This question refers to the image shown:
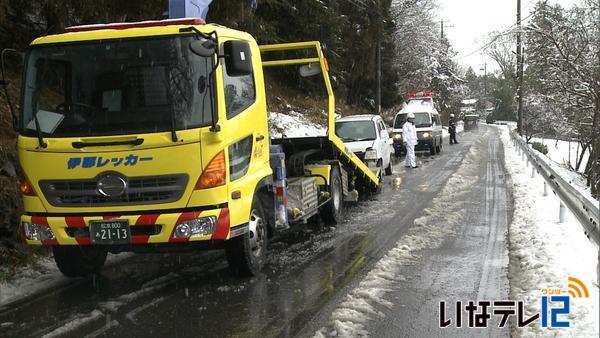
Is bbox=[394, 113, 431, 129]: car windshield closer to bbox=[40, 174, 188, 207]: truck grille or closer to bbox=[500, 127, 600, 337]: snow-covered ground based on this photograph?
bbox=[500, 127, 600, 337]: snow-covered ground

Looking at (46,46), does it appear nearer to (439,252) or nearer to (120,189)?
(120,189)

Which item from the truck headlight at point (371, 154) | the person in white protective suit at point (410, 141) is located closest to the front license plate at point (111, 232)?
the truck headlight at point (371, 154)

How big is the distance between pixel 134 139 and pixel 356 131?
1091cm

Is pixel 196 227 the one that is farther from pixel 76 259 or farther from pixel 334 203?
pixel 334 203

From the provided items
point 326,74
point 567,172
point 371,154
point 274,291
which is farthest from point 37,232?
point 567,172

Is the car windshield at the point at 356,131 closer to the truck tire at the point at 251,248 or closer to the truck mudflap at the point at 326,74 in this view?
the truck mudflap at the point at 326,74

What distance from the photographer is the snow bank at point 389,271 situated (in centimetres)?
472

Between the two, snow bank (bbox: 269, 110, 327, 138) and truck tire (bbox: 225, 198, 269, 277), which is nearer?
truck tire (bbox: 225, 198, 269, 277)

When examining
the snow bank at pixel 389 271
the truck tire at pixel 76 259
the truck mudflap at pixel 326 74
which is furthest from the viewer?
the truck mudflap at pixel 326 74

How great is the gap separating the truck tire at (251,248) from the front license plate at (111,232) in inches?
42.6

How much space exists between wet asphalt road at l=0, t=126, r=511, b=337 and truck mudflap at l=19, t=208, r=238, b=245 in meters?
0.63

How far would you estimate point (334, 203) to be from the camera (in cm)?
950

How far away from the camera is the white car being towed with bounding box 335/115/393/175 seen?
14.5m

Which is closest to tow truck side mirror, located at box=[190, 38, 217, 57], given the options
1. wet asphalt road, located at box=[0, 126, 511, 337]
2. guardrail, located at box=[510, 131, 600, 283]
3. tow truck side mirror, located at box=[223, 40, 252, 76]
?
tow truck side mirror, located at box=[223, 40, 252, 76]
